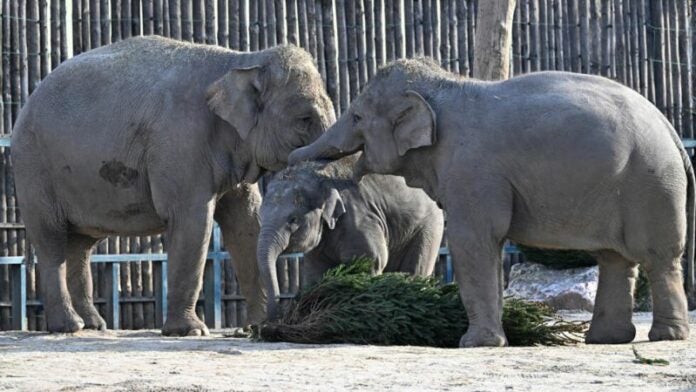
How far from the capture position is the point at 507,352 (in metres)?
9.35

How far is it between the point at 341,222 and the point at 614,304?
77.1 inches

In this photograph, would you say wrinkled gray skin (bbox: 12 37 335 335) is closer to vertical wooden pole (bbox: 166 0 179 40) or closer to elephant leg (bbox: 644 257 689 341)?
elephant leg (bbox: 644 257 689 341)

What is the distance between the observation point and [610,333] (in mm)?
10680

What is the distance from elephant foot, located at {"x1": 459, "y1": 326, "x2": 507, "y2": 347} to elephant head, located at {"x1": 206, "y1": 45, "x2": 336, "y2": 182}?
2252 millimetres

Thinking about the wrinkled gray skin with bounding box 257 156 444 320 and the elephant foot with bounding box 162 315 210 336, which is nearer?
the wrinkled gray skin with bounding box 257 156 444 320

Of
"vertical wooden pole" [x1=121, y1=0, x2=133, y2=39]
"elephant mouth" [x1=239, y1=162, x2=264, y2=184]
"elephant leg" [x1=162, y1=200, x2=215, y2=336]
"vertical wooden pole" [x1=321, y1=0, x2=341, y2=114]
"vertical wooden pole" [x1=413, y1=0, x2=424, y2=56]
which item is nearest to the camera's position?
"elephant leg" [x1=162, y1=200, x2=215, y2=336]

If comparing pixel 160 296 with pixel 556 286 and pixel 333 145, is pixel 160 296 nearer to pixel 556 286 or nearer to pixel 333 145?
pixel 556 286

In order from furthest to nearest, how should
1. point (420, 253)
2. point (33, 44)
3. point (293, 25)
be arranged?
point (293, 25) < point (33, 44) < point (420, 253)

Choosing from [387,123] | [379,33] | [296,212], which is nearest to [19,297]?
[379,33]

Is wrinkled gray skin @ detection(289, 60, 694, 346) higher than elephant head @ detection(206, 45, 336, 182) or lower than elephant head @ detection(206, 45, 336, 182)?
lower

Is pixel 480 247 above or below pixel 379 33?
below

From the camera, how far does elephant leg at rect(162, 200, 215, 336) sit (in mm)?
11477

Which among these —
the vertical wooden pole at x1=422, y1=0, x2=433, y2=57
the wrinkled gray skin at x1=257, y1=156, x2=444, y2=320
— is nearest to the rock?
the vertical wooden pole at x1=422, y1=0, x2=433, y2=57

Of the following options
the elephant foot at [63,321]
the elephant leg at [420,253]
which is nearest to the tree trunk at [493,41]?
the elephant leg at [420,253]
